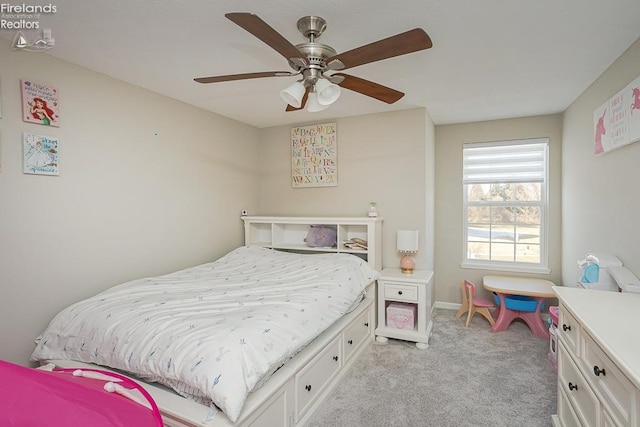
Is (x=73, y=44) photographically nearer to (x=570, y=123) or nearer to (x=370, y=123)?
(x=370, y=123)

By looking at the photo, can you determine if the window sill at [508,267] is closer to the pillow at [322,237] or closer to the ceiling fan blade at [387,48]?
the pillow at [322,237]

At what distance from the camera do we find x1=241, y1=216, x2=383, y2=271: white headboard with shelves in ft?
10.8

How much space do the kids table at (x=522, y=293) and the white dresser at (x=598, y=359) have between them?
151 cm

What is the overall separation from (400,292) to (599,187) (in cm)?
187

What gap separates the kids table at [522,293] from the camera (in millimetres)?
3266

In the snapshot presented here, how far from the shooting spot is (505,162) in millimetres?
3930

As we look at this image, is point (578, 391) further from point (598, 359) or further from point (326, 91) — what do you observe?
point (326, 91)

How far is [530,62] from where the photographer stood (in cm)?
232

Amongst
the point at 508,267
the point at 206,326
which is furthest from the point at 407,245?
the point at 206,326

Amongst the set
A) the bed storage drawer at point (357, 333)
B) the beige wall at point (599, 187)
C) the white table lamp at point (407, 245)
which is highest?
the beige wall at point (599, 187)

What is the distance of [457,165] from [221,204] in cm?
300

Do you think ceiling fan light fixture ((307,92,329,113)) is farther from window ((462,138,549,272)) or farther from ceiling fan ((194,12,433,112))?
window ((462,138,549,272))

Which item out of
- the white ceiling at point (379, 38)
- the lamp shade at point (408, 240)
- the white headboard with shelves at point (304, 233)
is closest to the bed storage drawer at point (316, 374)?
the white headboard with shelves at point (304, 233)

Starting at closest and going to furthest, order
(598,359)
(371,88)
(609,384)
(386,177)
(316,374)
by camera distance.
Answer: (609,384) < (598,359) < (371,88) < (316,374) < (386,177)
